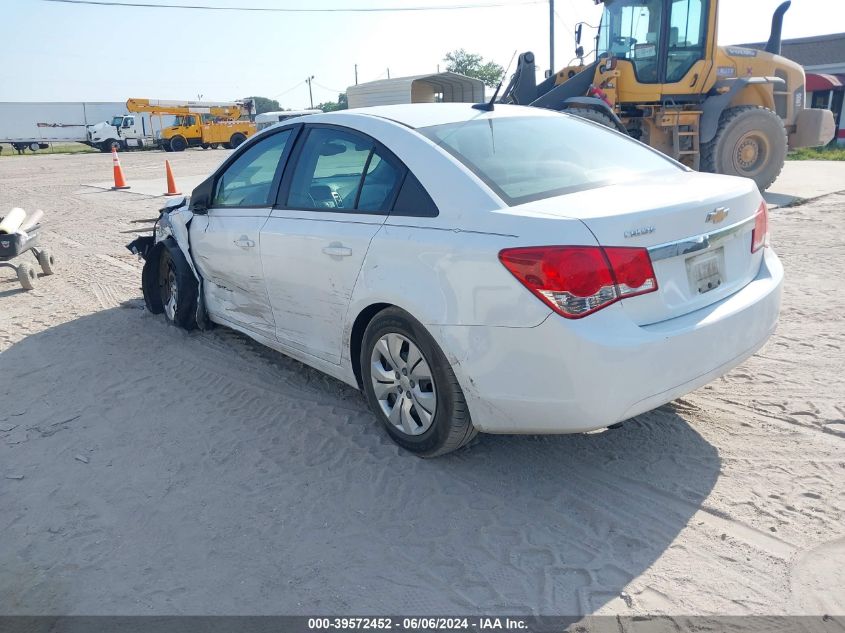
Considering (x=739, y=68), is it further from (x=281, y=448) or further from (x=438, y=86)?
(x=438, y=86)

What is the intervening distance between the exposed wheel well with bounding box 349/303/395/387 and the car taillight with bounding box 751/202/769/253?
182cm

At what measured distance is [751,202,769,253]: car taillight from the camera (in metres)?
3.25

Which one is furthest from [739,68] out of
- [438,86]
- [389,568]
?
[438,86]

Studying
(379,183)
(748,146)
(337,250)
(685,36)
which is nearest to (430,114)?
(379,183)

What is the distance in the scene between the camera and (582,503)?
2.88 meters

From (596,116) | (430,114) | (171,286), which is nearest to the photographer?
(430,114)

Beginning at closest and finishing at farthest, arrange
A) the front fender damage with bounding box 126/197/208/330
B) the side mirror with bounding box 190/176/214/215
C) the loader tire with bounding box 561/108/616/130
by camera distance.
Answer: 1. the side mirror with bounding box 190/176/214/215
2. the front fender damage with bounding box 126/197/208/330
3. the loader tire with bounding box 561/108/616/130

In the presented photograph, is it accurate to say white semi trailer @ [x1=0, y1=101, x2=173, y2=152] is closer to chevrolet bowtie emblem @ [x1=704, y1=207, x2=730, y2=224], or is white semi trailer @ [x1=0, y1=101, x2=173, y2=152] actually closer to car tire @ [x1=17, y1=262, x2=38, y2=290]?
car tire @ [x1=17, y1=262, x2=38, y2=290]

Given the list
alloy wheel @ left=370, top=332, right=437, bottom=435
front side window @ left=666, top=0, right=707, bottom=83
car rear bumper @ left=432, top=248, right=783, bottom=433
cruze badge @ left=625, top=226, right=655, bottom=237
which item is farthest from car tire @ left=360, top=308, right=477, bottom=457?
front side window @ left=666, top=0, right=707, bottom=83

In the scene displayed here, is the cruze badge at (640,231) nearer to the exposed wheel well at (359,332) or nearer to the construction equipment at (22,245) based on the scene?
the exposed wheel well at (359,332)

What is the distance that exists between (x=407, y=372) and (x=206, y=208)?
238 cm

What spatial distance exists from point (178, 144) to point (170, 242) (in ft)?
126

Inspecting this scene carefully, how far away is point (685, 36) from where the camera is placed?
11.1 meters

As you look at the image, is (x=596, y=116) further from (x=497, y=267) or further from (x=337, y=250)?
(x=497, y=267)
